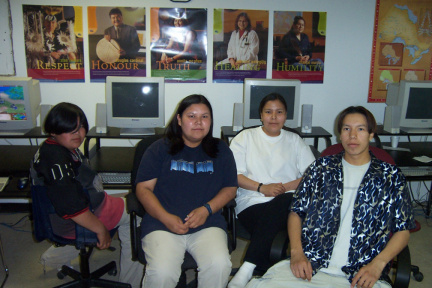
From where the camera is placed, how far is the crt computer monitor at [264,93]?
3.39 m

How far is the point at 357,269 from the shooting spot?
5.78ft

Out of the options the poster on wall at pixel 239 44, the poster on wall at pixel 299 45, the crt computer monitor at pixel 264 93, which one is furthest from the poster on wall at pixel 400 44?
the poster on wall at pixel 239 44

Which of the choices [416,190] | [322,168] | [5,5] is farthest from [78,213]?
[416,190]

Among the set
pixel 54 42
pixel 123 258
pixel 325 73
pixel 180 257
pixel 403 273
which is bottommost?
pixel 123 258

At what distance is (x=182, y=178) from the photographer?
211 cm

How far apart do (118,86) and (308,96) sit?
1.83m

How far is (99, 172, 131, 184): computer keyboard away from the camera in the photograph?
2934mm

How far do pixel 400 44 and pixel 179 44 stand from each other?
84.4 inches

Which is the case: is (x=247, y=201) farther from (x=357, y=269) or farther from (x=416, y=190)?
(x=416, y=190)

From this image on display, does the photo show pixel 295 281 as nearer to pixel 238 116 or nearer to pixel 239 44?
pixel 238 116

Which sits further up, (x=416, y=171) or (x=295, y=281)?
(x=416, y=171)

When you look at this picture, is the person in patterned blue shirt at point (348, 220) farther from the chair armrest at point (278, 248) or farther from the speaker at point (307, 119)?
the speaker at point (307, 119)

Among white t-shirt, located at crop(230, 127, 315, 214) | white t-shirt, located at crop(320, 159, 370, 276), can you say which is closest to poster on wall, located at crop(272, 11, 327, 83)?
white t-shirt, located at crop(230, 127, 315, 214)

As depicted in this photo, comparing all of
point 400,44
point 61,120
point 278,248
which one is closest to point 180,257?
point 278,248
